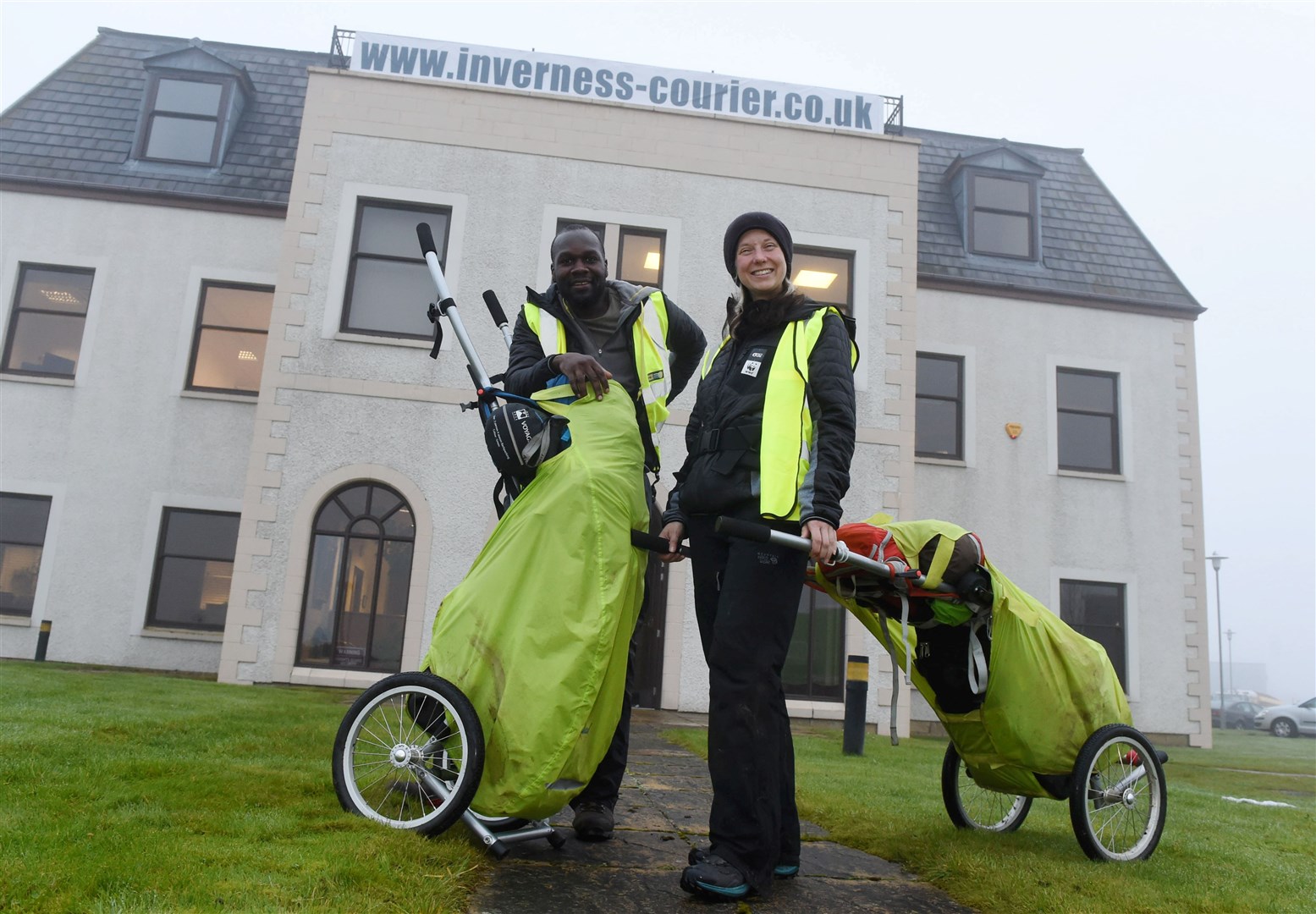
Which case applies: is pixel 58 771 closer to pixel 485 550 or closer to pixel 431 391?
pixel 485 550

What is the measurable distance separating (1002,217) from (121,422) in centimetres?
1330

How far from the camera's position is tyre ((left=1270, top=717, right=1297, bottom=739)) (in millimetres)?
26250

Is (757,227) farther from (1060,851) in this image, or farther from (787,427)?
(1060,851)

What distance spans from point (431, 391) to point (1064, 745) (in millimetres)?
8641

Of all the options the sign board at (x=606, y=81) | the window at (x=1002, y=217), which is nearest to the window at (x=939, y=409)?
the window at (x=1002, y=217)

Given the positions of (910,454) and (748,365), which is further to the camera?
(910,454)

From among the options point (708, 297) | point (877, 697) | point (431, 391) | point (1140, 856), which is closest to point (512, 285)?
point (431, 391)

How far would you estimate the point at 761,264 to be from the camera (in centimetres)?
324

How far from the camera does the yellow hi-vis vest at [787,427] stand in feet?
9.56

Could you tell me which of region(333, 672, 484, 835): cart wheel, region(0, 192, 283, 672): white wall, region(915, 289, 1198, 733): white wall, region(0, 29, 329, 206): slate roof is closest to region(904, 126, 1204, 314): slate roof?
region(915, 289, 1198, 733): white wall

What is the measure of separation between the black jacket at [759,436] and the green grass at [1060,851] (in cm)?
128

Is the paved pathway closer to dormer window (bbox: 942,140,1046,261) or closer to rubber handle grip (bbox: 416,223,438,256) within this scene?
rubber handle grip (bbox: 416,223,438,256)

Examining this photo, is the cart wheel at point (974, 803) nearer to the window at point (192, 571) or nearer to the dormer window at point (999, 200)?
the window at point (192, 571)

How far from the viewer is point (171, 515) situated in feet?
39.5
